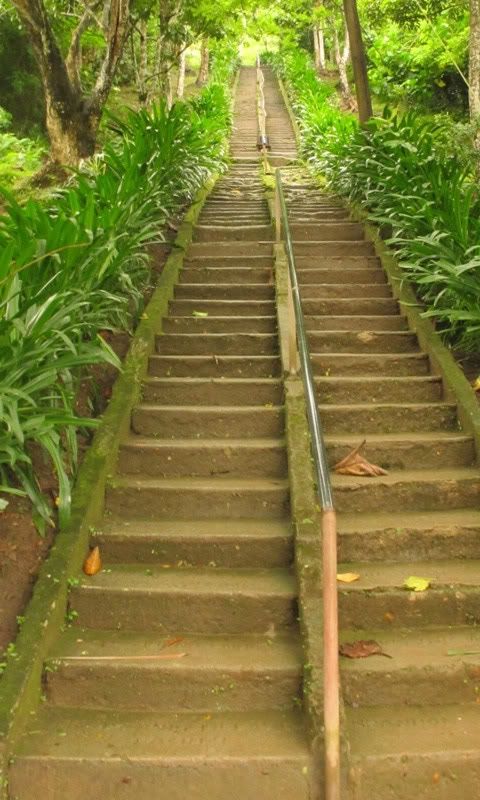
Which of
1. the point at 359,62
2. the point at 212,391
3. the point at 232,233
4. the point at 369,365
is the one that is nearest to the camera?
the point at 212,391

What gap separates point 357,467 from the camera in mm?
4348

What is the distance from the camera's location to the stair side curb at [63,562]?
294 cm

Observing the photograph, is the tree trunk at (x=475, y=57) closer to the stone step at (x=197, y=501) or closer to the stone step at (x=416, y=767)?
the stone step at (x=197, y=501)

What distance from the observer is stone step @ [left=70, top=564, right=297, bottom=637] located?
353cm

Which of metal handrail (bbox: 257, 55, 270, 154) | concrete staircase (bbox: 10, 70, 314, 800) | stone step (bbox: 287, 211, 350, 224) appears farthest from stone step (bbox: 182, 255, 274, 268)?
metal handrail (bbox: 257, 55, 270, 154)

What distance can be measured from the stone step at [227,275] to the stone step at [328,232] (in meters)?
1.29

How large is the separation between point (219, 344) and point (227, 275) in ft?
4.98

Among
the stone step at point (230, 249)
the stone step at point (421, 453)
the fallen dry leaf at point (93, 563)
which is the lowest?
the stone step at point (421, 453)

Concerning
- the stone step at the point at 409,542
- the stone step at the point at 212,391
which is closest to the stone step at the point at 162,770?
the stone step at the point at 409,542

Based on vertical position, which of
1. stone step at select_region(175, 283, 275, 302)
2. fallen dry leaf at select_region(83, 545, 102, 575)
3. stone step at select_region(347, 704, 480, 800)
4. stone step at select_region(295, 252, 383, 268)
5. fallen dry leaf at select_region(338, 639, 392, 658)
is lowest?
stone step at select_region(347, 704, 480, 800)

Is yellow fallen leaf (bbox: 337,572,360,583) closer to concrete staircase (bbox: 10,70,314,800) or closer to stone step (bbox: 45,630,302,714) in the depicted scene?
concrete staircase (bbox: 10,70,314,800)

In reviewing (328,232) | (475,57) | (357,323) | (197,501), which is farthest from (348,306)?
(475,57)

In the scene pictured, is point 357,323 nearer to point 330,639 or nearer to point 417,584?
point 417,584

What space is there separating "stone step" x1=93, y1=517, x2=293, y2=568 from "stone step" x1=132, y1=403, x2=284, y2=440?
94 cm
